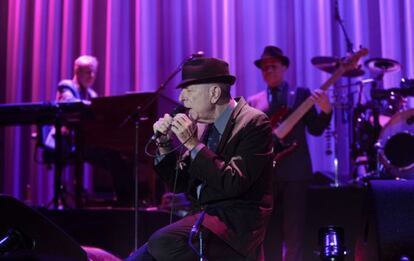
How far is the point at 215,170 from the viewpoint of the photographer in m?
2.72

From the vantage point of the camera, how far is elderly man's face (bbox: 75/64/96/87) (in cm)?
684

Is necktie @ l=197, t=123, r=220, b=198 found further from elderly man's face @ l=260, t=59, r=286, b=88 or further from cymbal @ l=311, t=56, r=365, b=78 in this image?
cymbal @ l=311, t=56, r=365, b=78

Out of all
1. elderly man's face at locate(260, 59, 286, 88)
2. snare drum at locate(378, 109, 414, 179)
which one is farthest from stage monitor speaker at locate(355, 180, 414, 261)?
elderly man's face at locate(260, 59, 286, 88)

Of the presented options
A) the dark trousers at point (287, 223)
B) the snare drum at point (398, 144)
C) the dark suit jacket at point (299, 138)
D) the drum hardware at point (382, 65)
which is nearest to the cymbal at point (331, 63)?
the drum hardware at point (382, 65)

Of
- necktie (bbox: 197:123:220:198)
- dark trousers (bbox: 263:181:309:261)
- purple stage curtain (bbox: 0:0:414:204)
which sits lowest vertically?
dark trousers (bbox: 263:181:309:261)

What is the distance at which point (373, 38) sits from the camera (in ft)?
22.1

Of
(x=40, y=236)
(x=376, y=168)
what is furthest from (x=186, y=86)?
(x=376, y=168)

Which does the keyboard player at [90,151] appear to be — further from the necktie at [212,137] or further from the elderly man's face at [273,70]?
the necktie at [212,137]

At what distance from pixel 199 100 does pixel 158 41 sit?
15.7 ft

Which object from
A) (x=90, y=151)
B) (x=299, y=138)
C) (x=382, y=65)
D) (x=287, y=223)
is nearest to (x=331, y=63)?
(x=382, y=65)

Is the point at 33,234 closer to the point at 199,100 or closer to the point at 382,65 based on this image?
the point at 199,100

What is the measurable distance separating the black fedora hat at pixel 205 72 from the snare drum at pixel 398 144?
2.84m

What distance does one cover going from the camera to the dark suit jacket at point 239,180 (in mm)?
2734

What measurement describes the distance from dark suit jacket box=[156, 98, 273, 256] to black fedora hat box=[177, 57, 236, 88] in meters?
0.17
